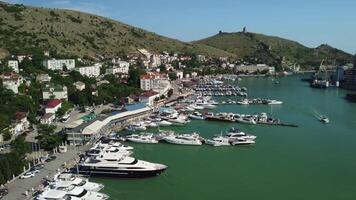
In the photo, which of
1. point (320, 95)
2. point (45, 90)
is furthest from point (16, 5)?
point (320, 95)

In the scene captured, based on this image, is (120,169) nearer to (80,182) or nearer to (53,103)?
(80,182)

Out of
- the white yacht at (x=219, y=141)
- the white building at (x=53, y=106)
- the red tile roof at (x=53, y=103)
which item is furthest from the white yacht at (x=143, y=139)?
the red tile roof at (x=53, y=103)

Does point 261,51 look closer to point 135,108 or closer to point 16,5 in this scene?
point 16,5

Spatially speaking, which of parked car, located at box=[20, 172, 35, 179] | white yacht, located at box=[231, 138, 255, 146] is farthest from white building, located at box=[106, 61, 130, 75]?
parked car, located at box=[20, 172, 35, 179]

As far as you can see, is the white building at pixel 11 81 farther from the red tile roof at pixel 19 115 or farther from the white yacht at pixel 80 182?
the white yacht at pixel 80 182

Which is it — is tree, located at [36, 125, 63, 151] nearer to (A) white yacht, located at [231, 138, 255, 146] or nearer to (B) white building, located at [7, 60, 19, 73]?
(A) white yacht, located at [231, 138, 255, 146]

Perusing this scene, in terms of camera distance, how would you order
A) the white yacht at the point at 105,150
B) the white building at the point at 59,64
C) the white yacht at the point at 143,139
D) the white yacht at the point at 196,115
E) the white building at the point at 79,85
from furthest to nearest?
the white building at the point at 59,64 → the white building at the point at 79,85 → the white yacht at the point at 196,115 → the white yacht at the point at 143,139 → the white yacht at the point at 105,150

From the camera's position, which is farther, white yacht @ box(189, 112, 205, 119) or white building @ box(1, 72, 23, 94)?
white yacht @ box(189, 112, 205, 119)
